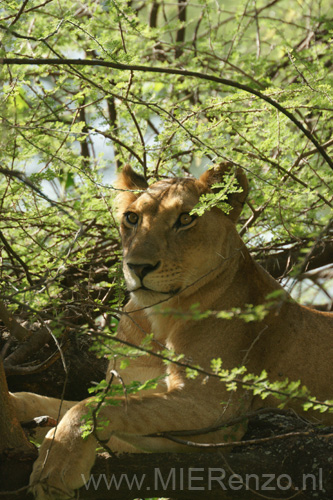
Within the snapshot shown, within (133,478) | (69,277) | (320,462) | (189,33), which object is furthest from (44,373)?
(189,33)

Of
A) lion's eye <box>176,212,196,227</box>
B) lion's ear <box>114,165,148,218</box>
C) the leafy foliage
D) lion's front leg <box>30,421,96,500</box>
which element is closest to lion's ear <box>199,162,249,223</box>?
the leafy foliage

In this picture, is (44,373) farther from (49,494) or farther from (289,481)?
(289,481)

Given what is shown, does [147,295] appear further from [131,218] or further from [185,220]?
[131,218]

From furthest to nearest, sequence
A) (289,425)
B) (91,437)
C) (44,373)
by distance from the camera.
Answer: (44,373) → (289,425) → (91,437)

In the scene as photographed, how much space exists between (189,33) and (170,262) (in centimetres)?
698

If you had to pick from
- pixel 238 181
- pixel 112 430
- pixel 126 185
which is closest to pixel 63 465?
pixel 112 430

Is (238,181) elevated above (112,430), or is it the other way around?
(238,181)

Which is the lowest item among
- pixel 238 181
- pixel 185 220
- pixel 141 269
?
pixel 141 269

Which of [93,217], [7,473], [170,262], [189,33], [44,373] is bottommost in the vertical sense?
[7,473]

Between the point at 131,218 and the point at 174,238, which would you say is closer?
the point at 174,238

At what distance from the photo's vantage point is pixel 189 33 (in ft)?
34.4

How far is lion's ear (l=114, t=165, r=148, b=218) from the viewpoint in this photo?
5.29 m

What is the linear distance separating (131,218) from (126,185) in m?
0.55

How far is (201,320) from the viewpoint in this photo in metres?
4.55
